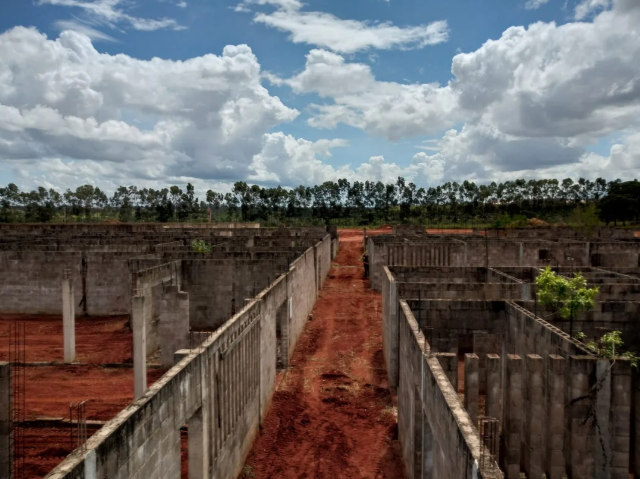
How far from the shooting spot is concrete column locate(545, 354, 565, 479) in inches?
297

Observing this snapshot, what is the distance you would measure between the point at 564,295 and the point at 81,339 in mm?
16178

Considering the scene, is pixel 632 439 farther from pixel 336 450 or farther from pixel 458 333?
pixel 336 450

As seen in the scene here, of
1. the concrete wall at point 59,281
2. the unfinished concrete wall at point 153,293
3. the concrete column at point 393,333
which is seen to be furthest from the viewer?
the concrete wall at point 59,281

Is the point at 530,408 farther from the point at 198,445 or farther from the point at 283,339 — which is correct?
the point at 283,339

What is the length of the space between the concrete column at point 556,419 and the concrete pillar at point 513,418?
466 millimetres

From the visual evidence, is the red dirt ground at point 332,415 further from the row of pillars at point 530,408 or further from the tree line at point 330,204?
the tree line at point 330,204

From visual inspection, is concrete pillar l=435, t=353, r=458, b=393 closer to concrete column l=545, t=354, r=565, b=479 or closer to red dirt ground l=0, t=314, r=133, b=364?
concrete column l=545, t=354, r=565, b=479

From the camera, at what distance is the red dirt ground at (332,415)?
31.0 feet

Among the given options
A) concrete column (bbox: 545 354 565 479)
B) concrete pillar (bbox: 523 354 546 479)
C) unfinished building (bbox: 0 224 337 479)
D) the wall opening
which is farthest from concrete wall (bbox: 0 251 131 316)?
concrete column (bbox: 545 354 565 479)

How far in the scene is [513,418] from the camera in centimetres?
768

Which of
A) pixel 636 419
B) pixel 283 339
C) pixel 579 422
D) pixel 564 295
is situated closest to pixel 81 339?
pixel 283 339

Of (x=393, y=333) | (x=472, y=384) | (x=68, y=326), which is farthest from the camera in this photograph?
(x=68, y=326)

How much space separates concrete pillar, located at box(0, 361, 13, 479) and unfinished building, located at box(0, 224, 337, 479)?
2cm

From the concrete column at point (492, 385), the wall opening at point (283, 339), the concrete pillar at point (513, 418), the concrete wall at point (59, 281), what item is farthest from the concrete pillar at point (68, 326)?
the concrete pillar at point (513, 418)
